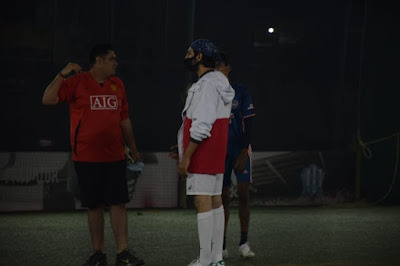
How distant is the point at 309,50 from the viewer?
13.3 m

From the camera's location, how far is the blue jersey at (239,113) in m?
7.87

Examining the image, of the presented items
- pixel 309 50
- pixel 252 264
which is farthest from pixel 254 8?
pixel 252 264

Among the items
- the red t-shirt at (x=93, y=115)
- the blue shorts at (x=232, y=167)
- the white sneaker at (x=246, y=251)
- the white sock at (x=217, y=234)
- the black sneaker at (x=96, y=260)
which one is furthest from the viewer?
the white sneaker at (x=246, y=251)

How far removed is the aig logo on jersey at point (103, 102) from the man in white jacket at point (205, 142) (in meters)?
0.78

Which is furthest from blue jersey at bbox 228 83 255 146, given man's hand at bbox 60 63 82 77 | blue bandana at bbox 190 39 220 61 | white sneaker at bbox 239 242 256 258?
man's hand at bbox 60 63 82 77

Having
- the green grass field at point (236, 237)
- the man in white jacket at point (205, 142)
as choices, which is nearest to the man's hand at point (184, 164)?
the man in white jacket at point (205, 142)

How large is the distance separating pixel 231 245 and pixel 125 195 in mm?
1812

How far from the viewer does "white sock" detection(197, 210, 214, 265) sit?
22.2 ft

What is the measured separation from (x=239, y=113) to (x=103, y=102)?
141cm

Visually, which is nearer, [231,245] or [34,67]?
[231,245]

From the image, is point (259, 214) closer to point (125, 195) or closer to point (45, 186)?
point (45, 186)

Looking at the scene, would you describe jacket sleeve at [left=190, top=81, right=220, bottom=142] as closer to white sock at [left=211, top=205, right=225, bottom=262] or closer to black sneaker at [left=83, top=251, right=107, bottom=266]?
white sock at [left=211, top=205, right=225, bottom=262]

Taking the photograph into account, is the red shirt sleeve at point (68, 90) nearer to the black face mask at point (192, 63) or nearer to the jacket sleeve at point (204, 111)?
the black face mask at point (192, 63)

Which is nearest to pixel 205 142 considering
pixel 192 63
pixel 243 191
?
pixel 192 63
